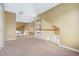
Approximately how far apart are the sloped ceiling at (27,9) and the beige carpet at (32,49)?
359 mm

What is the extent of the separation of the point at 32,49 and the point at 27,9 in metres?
0.65

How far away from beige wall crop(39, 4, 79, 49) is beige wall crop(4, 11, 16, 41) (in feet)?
1.51

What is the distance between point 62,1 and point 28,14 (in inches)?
22.9

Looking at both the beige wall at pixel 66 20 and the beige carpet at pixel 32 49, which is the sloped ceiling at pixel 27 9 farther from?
the beige carpet at pixel 32 49

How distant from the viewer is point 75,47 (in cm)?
225

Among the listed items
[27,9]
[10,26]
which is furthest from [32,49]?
[27,9]

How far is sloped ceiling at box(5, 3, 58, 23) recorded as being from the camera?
226 centimetres

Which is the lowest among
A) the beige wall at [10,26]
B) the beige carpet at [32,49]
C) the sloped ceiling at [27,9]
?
the beige carpet at [32,49]

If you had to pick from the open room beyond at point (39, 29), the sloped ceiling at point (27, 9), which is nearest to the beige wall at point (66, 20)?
the open room beyond at point (39, 29)

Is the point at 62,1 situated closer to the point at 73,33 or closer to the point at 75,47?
the point at 73,33

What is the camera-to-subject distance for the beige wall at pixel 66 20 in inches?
89.7

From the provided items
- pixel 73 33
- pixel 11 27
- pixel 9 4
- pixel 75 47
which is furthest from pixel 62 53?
pixel 9 4

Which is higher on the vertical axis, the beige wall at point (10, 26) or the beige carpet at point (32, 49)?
the beige wall at point (10, 26)

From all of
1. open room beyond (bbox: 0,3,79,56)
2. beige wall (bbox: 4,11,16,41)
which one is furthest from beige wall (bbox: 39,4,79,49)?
beige wall (bbox: 4,11,16,41)
